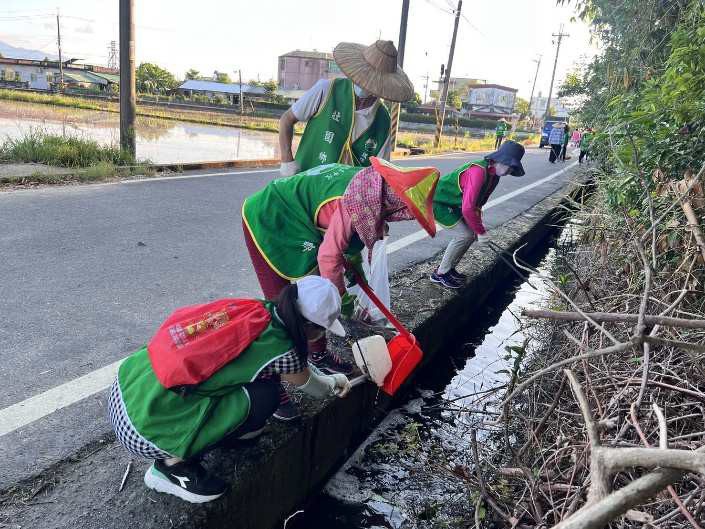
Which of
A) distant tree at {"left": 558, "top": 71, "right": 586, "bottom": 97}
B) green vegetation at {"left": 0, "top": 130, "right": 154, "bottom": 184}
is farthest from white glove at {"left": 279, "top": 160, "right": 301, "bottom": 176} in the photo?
distant tree at {"left": 558, "top": 71, "right": 586, "bottom": 97}

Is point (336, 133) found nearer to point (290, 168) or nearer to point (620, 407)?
point (290, 168)

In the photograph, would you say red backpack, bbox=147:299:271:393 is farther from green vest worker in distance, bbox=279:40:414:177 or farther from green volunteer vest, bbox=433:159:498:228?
green volunteer vest, bbox=433:159:498:228

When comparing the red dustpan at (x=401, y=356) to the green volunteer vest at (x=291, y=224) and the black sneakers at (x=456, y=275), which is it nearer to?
the green volunteer vest at (x=291, y=224)

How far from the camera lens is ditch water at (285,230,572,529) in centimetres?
259

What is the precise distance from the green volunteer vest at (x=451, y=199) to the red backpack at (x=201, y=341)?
9.03 feet

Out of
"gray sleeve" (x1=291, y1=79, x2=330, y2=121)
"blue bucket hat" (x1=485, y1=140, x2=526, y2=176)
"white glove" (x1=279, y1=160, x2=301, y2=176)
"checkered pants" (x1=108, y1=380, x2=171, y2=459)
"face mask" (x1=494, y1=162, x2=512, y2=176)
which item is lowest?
"checkered pants" (x1=108, y1=380, x2=171, y2=459)

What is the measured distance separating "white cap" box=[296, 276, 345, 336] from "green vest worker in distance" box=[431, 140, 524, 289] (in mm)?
2406

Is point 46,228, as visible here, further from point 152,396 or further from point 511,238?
point 511,238

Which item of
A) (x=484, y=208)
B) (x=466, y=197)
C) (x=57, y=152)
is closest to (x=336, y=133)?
(x=466, y=197)

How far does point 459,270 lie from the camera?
4.90 m

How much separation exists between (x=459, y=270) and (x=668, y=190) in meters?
1.94

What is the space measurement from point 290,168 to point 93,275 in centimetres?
174

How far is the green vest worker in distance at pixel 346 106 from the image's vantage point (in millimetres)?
3254

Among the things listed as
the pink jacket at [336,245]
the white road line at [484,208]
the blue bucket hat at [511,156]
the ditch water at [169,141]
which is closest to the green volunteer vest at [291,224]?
the pink jacket at [336,245]
